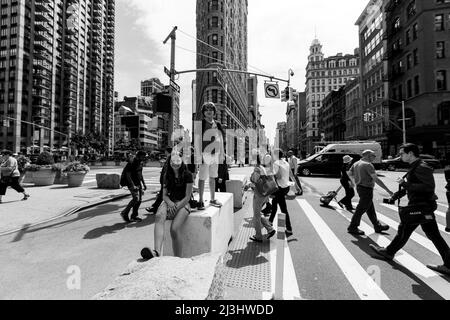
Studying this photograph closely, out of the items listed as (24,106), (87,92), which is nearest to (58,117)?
(24,106)

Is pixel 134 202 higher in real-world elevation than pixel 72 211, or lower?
higher

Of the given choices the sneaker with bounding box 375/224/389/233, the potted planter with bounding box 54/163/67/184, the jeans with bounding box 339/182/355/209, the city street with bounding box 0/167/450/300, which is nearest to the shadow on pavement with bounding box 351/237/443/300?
the city street with bounding box 0/167/450/300

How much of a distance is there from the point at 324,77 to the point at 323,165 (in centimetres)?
11407

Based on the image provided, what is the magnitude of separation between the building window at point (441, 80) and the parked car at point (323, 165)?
2599 cm

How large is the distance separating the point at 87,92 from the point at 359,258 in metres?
113

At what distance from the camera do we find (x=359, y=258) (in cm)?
461

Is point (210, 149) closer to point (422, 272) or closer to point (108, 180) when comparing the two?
point (422, 272)

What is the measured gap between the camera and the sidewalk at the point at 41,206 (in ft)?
22.2

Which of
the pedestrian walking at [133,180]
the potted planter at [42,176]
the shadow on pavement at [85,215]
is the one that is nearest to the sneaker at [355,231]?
the pedestrian walking at [133,180]

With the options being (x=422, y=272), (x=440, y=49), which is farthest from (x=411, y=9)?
(x=422, y=272)

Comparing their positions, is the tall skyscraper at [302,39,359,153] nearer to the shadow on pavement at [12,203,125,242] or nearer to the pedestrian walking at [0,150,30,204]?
the shadow on pavement at [12,203,125,242]

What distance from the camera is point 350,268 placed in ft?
13.7

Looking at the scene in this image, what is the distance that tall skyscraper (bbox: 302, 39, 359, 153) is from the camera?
11775 centimetres
